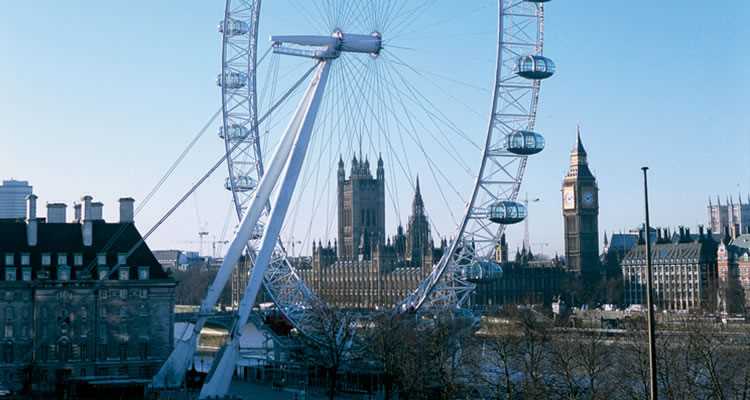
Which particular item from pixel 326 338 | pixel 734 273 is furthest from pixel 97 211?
pixel 734 273

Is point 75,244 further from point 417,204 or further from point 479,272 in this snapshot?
point 417,204

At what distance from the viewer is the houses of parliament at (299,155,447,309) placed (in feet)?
374

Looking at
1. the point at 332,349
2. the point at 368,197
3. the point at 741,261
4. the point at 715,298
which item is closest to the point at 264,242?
the point at 332,349

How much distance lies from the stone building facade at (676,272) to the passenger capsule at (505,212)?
69223 mm

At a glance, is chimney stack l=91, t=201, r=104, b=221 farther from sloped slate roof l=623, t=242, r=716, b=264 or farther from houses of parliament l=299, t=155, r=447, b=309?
sloped slate roof l=623, t=242, r=716, b=264

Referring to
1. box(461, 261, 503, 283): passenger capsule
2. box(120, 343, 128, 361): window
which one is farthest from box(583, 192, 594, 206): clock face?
box(120, 343, 128, 361): window

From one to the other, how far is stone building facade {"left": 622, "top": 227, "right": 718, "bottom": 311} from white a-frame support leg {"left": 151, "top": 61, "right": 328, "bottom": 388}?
78.3m

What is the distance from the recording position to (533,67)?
41938 mm

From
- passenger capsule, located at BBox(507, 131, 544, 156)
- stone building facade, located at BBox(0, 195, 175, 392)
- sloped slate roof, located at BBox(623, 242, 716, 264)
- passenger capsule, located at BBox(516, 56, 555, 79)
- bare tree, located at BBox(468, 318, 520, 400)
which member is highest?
passenger capsule, located at BBox(516, 56, 555, 79)

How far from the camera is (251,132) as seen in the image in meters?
45.8

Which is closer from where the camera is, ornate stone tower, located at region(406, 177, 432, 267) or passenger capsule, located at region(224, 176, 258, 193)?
passenger capsule, located at region(224, 176, 258, 193)

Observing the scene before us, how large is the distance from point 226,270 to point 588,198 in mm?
95962

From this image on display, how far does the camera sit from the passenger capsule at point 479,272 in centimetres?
4603

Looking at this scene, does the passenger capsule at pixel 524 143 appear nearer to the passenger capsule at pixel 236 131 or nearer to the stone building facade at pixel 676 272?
the passenger capsule at pixel 236 131
